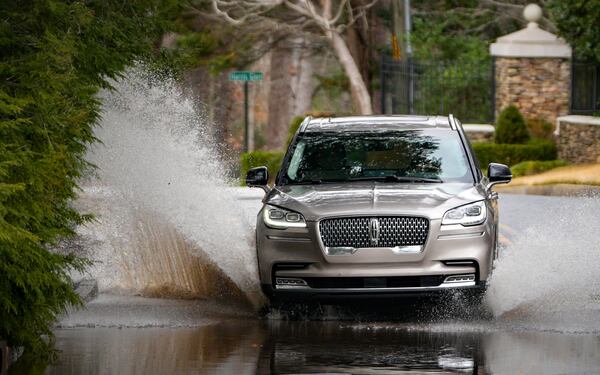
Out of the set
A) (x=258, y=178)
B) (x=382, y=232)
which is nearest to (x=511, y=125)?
(x=258, y=178)

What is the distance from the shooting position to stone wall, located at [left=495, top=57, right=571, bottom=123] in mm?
41062

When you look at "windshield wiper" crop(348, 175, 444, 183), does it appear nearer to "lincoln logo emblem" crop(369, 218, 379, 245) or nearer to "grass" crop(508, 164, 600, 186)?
"lincoln logo emblem" crop(369, 218, 379, 245)

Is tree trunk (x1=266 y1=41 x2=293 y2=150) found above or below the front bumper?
below

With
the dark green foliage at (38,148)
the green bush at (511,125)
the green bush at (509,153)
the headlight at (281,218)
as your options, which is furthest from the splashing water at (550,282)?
the green bush at (511,125)

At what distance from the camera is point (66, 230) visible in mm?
9766

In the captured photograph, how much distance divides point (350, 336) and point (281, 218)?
1.37 metres

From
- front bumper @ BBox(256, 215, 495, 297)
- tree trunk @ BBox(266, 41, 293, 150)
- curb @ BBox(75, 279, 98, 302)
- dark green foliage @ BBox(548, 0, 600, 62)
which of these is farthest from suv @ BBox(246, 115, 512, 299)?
tree trunk @ BBox(266, 41, 293, 150)

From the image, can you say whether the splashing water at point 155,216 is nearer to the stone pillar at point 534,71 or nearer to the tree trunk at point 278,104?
the stone pillar at point 534,71

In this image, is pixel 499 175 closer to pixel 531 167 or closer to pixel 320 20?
pixel 531 167

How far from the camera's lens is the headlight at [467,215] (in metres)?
12.2

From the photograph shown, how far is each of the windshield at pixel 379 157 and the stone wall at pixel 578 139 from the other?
82.7 ft

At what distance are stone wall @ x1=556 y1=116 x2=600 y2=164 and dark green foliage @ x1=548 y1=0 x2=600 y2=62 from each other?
1.67 meters

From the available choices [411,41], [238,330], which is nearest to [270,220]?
[238,330]

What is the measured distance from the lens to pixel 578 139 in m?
39.1
